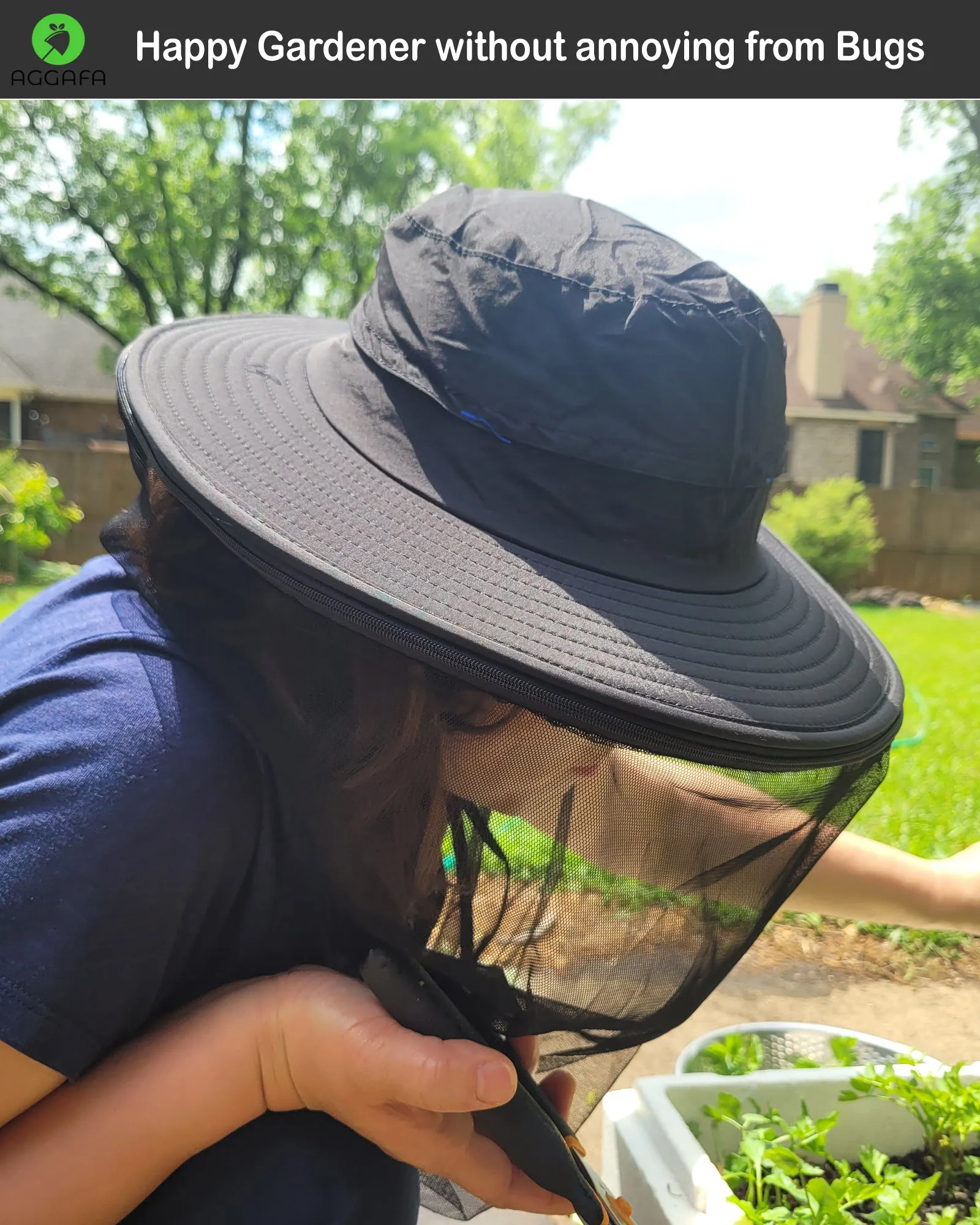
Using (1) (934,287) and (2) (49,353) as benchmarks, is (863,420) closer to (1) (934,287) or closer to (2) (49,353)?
(1) (934,287)

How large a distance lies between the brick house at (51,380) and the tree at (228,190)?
1752 millimetres

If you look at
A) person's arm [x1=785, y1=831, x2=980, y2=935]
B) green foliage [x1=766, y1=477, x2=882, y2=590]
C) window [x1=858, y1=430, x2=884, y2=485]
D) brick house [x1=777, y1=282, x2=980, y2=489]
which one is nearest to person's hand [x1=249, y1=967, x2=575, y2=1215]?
person's arm [x1=785, y1=831, x2=980, y2=935]

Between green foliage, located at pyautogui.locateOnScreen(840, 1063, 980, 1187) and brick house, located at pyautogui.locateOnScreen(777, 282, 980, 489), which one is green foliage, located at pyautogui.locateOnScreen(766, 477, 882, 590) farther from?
green foliage, located at pyautogui.locateOnScreen(840, 1063, 980, 1187)

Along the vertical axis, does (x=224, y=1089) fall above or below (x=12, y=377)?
below

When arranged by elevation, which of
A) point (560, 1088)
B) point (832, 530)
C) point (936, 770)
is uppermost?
point (560, 1088)

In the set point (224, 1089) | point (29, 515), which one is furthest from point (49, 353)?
point (224, 1089)

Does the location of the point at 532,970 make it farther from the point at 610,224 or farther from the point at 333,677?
the point at 610,224

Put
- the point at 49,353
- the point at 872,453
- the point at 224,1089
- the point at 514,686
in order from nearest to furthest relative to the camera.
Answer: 1. the point at 514,686
2. the point at 224,1089
3. the point at 872,453
4. the point at 49,353

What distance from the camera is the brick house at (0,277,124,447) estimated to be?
65.7 feet

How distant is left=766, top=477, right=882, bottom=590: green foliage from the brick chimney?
830cm

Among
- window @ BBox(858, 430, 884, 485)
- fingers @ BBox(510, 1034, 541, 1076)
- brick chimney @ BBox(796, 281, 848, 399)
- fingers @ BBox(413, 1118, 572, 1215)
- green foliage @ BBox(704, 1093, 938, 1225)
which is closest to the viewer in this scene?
fingers @ BBox(413, 1118, 572, 1215)

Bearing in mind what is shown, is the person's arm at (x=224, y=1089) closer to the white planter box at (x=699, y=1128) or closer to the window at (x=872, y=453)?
the white planter box at (x=699, y=1128)

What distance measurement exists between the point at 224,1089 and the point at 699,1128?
2.89ft

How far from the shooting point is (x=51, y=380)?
69.2 feet
